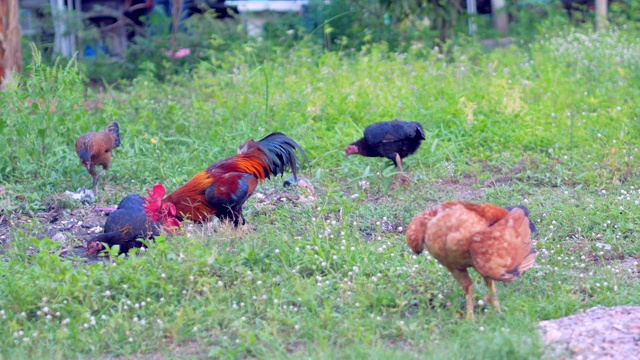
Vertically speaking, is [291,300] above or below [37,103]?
below

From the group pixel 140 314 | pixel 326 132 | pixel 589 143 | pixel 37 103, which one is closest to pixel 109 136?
pixel 37 103

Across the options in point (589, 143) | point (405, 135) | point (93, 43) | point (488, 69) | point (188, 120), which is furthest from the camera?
point (93, 43)

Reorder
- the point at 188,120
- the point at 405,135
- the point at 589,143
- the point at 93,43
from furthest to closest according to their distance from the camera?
the point at 93,43 → the point at 188,120 → the point at 589,143 → the point at 405,135

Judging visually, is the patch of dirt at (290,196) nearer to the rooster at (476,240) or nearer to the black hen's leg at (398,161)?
the black hen's leg at (398,161)

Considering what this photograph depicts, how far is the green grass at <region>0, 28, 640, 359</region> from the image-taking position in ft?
15.1

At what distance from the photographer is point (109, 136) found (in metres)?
8.19

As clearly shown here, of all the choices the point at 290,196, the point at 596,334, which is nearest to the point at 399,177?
the point at 290,196

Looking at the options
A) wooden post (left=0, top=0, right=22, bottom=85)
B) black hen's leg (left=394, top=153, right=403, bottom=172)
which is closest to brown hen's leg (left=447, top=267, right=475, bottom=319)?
black hen's leg (left=394, top=153, right=403, bottom=172)

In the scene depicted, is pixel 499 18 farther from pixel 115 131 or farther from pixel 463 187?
pixel 115 131

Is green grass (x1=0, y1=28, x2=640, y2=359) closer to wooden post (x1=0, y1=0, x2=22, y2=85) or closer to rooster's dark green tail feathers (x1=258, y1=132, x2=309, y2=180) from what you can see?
rooster's dark green tail feathers (x1=258, y1=132, x2=309, y2=180)

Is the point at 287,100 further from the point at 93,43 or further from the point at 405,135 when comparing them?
the point at 93,43

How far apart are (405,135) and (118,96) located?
508cm

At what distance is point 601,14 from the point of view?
14.6m

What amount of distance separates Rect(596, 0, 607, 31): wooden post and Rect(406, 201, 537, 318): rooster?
1070 centimetres
